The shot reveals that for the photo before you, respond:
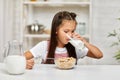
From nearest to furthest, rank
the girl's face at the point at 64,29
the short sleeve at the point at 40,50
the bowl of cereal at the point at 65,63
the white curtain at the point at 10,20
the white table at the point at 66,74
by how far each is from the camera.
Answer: the white table at the point at 66,74
the bowl of cereal at the point at 65,63
the girl's face at the point at 64,29
the short sleeve at the point at 40,50
the white curtain at the point at 10,20

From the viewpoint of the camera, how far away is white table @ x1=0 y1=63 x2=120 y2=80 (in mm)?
1163

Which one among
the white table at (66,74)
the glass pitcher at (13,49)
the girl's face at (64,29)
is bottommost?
the white table at (66,74)

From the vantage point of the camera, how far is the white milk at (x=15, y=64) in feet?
3.93

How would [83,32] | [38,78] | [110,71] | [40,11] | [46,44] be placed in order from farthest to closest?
1. [40,11]
2. [83,32]
3. [46,44]
4. [110,71]
5. [38,78]

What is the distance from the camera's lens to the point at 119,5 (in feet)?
11.1

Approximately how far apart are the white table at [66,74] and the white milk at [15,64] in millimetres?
28

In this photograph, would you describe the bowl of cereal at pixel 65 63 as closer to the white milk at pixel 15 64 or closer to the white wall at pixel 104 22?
the white milk at pixel 15 64

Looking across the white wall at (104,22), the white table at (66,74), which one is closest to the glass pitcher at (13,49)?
the white table at (66,74)

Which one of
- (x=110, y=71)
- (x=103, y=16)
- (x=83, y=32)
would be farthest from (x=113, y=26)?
(x=110, y=71)

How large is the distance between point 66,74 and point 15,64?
265 millimetres

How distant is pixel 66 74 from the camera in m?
1.25

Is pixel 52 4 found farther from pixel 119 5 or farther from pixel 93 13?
pixel 119 5

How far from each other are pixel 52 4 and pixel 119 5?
3.10 feet

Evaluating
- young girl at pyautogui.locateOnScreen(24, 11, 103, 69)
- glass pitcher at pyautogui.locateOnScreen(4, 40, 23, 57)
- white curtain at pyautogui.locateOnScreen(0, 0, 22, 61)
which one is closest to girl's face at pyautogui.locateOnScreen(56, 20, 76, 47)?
young girl at pyautogui.locateOnScreen(24, 11, 103, 69)
